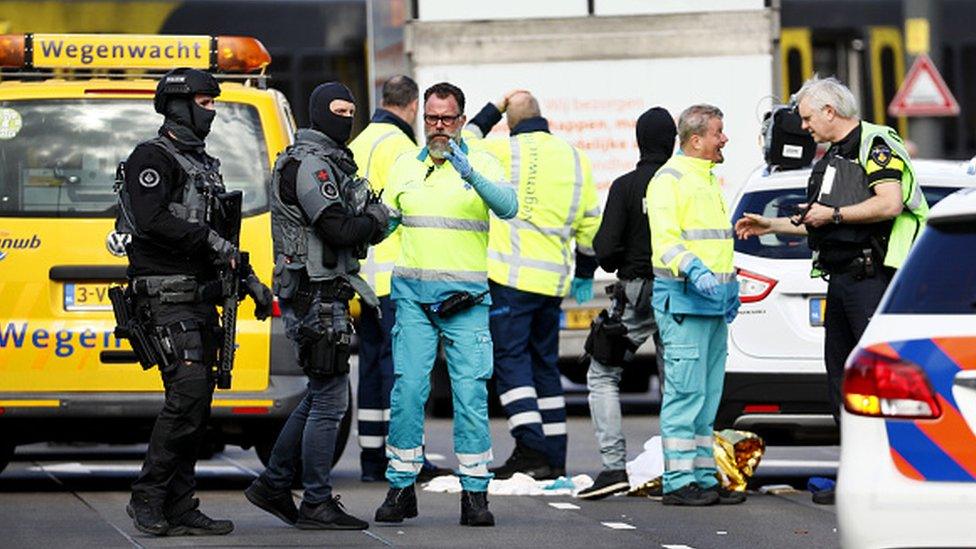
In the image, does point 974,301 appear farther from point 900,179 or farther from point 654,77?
point 654,77

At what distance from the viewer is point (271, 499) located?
10.3 meters

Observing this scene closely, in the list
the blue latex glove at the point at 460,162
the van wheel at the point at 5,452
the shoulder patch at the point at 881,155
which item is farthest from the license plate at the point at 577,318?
the blue latex glove at the point at 460,162

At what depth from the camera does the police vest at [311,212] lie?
10086 mm

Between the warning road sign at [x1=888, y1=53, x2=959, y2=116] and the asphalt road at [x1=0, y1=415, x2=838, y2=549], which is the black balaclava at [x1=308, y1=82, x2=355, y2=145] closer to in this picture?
the asphalt road at [x1=0, y1=415, x2=838, y2=549]

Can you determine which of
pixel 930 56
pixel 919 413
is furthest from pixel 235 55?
→ pixel 930 56

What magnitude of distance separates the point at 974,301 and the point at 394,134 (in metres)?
5.93

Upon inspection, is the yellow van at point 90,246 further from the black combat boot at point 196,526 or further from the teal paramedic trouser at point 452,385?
the black combat boot at point 196,526

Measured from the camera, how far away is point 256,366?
11.6 metres

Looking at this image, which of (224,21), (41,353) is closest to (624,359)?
(41,353)

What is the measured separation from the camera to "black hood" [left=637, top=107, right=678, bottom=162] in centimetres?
1189

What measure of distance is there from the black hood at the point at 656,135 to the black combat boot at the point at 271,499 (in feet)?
8.69

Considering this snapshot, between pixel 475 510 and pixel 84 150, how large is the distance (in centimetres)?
276

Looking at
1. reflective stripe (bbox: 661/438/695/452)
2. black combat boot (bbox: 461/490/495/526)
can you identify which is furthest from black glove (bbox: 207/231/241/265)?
reflective stripe (bbox: 661/438/695/452)

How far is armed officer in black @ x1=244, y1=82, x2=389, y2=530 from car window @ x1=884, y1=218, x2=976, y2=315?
352 cm
